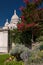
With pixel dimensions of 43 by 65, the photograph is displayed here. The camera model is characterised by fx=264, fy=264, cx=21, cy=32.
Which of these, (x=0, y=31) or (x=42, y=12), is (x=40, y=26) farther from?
(x=0, y=31)

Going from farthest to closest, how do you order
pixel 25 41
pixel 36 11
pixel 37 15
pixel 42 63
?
pixel 25 41 → pixel 36 11 → pixel 37 15 → pixel 42 63

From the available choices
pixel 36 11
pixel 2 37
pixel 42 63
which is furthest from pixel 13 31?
pixel 42 63

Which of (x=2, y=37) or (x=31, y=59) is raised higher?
(x=2, y=37)

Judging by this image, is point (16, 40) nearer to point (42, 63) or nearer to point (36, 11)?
point (36, 11)

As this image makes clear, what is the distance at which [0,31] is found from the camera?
35469 mm

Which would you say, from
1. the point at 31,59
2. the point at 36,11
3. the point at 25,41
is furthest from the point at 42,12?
the point at 25,41

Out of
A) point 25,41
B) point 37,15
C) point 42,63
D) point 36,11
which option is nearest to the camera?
point 42,63

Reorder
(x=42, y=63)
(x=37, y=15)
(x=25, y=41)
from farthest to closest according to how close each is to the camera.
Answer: (x=25, y=41), (x=37, y=15), (x=42, y=63)

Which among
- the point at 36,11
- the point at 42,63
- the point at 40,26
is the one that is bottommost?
the point at 42,63

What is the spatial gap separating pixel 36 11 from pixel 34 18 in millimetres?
551

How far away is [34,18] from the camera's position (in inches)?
491

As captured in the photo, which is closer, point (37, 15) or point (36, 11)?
point (37, 15)

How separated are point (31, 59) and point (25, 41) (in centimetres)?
2348

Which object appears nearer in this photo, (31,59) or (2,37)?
(31,59)
